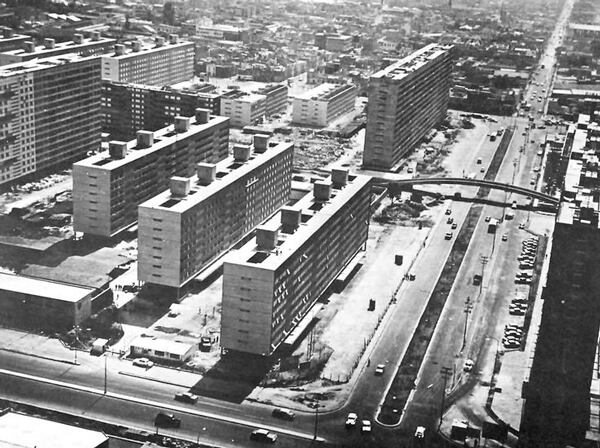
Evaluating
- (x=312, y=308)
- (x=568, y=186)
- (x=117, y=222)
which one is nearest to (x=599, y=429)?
(x=568, y=186)

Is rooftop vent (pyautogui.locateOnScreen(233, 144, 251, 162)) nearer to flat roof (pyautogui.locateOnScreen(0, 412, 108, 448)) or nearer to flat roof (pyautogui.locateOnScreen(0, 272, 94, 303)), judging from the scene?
flat roof (pyautogui.locateOnScreen(0, 272, 94, 303))

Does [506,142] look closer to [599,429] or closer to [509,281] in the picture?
[509,281]

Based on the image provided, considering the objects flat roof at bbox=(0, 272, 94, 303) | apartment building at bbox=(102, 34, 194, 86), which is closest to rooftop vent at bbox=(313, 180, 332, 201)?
flat roof at bbox=(0, 272, 94, 303)

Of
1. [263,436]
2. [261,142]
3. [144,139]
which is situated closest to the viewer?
[263,436]

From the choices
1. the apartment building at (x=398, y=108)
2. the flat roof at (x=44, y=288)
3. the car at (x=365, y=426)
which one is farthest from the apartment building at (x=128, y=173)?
the car at (x=365, y=426)

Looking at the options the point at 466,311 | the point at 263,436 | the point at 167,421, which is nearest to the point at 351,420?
the point at 263,436

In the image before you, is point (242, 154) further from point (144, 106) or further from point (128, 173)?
point (144, 106)

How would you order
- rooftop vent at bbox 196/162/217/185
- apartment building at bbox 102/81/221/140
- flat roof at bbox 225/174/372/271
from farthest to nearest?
1. apartment building at bbox 102/81/221/140
2. rooftop vent at bbox 196/162/217/185
3. flat roof at bbox 225/174/372/271

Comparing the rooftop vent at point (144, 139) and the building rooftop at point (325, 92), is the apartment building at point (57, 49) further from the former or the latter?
the building rooftop at point (325, 92)
